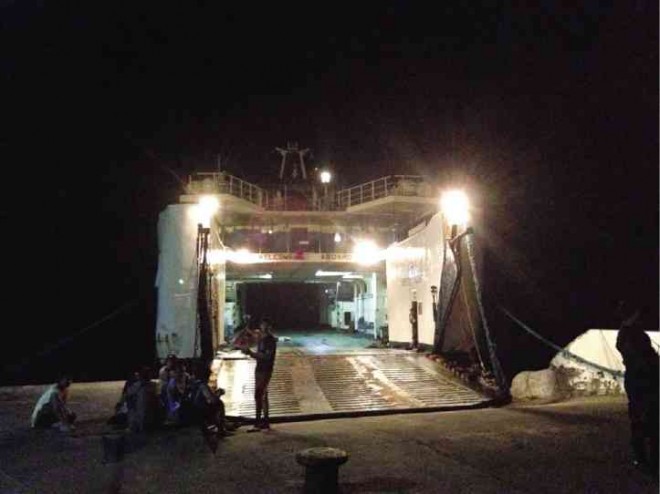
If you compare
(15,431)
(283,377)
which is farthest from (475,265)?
(15,431)

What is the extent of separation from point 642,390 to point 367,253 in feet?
54.6

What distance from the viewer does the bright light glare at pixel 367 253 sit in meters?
22.3

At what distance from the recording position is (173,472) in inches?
250

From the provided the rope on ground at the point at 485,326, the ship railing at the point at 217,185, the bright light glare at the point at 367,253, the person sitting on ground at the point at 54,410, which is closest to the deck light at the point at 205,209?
the ship railing at the point at 217,185

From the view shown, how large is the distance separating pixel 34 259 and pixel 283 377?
17.7m

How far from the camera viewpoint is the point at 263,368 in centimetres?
897

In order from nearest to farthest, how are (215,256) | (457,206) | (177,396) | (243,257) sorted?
1. (177,396)
2. (457,206)
3. (215,256)
4. (243,257)

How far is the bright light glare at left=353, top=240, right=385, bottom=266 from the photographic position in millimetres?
22266

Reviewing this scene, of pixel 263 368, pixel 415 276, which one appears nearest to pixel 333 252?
pixel 415 276

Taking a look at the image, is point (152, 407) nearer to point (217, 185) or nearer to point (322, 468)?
point (322, 468)

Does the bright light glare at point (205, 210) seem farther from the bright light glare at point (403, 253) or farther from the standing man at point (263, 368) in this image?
the standing man at point (263, 368)

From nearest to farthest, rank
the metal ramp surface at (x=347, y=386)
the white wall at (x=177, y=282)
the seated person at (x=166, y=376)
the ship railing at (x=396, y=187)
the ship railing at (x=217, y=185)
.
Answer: the seated person at (x=166, y=376), the metal ramp surface at (x=347, y=386), the white wall at (x=177, y=282), the ship railing at (x=217, y=185), the ship railing at (x=396, y=187)

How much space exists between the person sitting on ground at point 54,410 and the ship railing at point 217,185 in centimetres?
1093

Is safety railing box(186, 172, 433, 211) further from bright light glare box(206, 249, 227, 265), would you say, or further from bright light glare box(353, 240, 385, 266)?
bright light glare box(206, 249, 227, 265)
